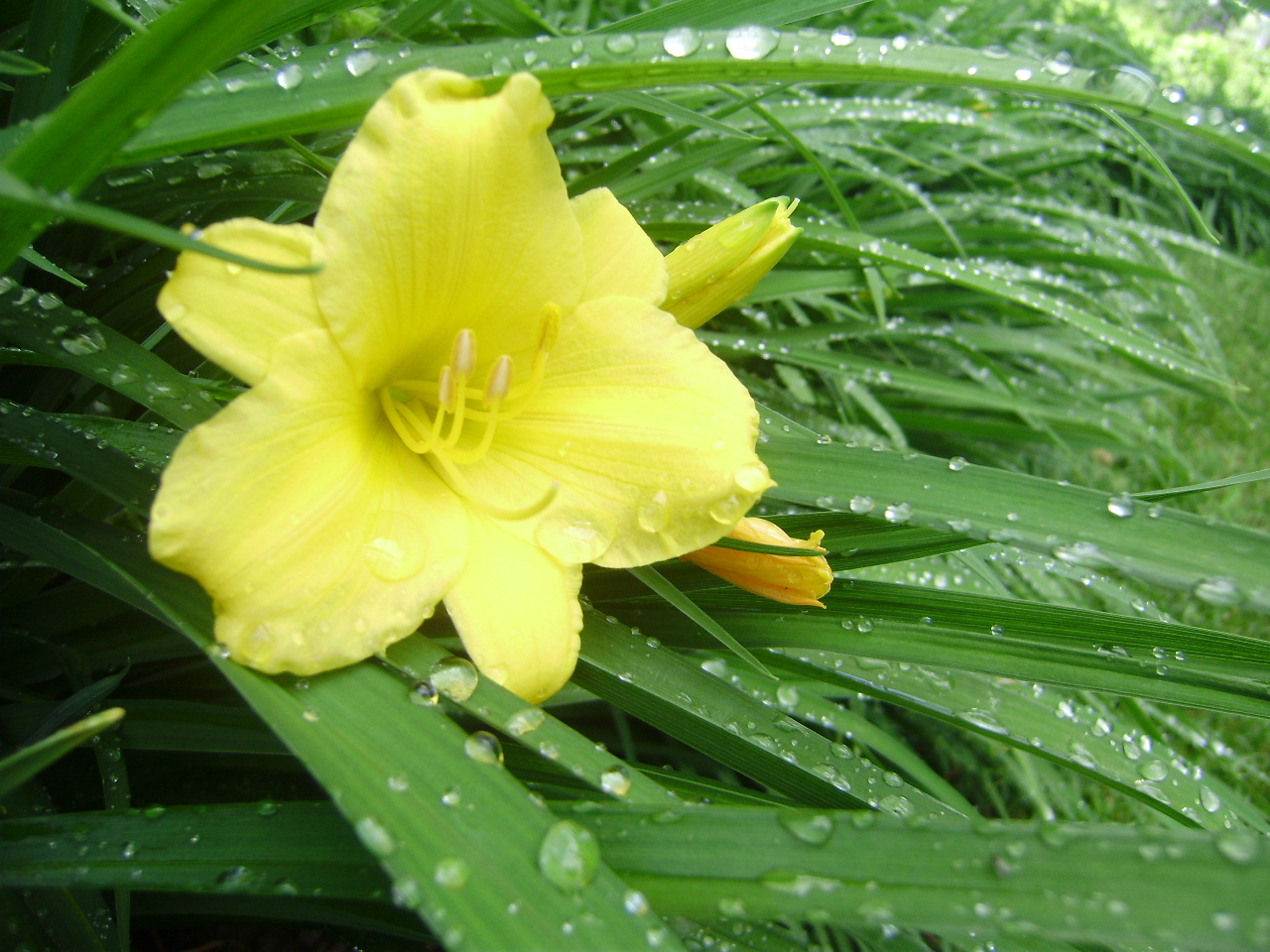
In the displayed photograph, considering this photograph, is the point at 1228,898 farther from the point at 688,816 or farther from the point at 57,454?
the point at 57,454

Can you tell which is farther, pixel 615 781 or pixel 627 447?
pixel 627 447

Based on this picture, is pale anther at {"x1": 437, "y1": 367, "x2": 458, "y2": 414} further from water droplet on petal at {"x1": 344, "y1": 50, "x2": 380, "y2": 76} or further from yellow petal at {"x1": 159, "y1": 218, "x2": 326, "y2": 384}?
water droplet on petal at {"x1": 344, "y1": 50, "x2": 380, "y2": 76}

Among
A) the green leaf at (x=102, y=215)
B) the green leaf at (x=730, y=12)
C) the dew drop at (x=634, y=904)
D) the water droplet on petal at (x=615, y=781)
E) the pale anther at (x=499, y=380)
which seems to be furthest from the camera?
the green leaf at (x=730, y=12)

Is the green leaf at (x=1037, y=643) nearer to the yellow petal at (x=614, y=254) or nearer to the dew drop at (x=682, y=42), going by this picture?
the yellow petal at (x=614, y=254)

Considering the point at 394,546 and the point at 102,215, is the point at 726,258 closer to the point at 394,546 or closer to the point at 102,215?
the point at 394,546

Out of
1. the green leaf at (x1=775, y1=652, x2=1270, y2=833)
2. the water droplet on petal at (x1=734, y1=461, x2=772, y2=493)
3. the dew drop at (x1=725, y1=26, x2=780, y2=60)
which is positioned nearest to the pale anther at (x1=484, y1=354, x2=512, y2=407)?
the water droplet on petal at (x1=734, y1=461, x2=772, y2=493)

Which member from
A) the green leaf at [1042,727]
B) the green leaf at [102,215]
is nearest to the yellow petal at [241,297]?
the green leaf at [102,215]

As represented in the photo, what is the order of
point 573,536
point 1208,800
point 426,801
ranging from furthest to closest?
point 1208,800 < point 573,536 < point 426,801

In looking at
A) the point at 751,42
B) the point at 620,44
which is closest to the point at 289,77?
the point at 620,44

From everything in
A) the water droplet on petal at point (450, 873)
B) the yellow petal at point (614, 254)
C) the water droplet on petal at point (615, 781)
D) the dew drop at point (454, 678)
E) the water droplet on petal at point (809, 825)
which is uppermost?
the yellow petal at point (614, 254)
